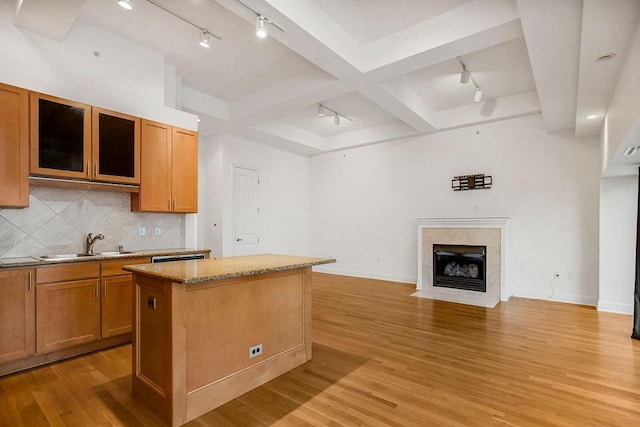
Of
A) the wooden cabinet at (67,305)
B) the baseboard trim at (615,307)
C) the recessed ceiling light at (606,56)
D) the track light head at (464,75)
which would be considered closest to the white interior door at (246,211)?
the wooden cabinet at (67,305)

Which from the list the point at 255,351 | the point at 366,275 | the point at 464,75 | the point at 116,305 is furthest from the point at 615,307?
the point at 116,305

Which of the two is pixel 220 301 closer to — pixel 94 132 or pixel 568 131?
pixel 94 132

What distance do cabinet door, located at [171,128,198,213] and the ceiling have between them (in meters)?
1.05

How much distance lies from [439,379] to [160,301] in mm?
2279

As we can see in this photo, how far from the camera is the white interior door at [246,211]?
22.0 ft

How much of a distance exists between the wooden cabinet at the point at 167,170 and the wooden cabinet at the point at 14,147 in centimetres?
106

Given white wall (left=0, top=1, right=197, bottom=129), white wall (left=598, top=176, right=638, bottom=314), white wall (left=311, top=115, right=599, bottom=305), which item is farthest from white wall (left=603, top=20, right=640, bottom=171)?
white wall (left=0, top=1, right=197, bottom=129)

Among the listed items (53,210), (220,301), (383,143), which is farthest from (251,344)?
(383,143)

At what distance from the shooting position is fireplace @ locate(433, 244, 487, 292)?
5.63 m

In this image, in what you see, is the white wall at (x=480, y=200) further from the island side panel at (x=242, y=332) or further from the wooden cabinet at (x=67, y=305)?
the wooden cabinet at (x=67, y=305)

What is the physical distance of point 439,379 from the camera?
2648mm

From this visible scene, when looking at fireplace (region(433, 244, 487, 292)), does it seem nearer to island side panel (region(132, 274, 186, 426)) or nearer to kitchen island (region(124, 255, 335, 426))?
kitchen island (region(124, 255, 335, 426))

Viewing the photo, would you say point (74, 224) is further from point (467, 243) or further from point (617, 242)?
point (617, 242)

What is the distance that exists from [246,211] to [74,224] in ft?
11.8
